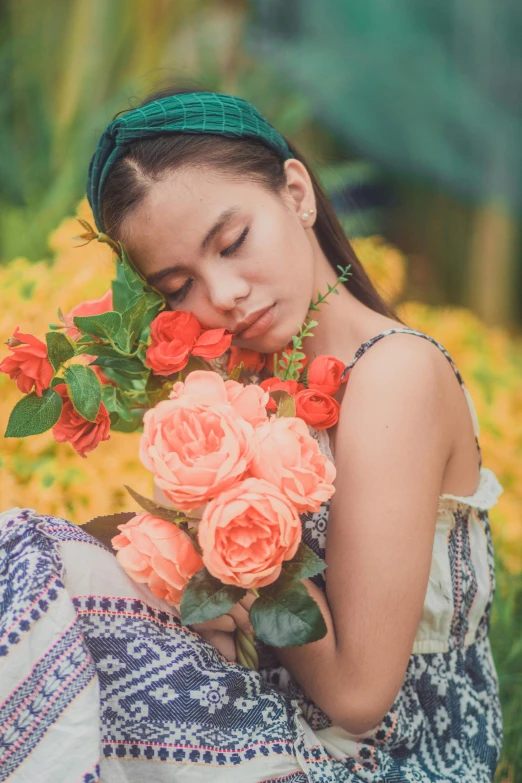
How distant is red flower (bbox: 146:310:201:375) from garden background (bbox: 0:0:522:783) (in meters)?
0.60

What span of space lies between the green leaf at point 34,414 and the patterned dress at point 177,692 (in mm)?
166

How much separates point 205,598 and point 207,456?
0.21 metres

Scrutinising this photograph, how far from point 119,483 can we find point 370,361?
1017mm

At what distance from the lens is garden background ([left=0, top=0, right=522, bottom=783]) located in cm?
238

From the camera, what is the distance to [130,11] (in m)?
4.22

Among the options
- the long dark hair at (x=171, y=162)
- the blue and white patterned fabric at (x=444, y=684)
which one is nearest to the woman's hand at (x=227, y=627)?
the blue and white patterned fabric at (x=444, y=684)

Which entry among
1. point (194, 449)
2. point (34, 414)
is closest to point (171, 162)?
point (34, 414)

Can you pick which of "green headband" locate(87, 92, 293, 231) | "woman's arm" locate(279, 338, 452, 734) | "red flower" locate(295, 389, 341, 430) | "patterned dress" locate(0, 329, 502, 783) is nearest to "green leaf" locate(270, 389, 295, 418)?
"red flower" locate(295, 389, 341, 430)

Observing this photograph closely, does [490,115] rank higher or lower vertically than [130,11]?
lower

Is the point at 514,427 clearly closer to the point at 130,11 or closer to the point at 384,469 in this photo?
the point at 384,469

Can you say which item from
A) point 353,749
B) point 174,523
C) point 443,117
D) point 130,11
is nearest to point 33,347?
point 174,523

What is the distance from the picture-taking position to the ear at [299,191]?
1.67m

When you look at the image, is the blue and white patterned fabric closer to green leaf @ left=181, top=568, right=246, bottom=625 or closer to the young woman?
the young woman

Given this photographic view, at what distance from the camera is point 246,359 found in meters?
1.73
